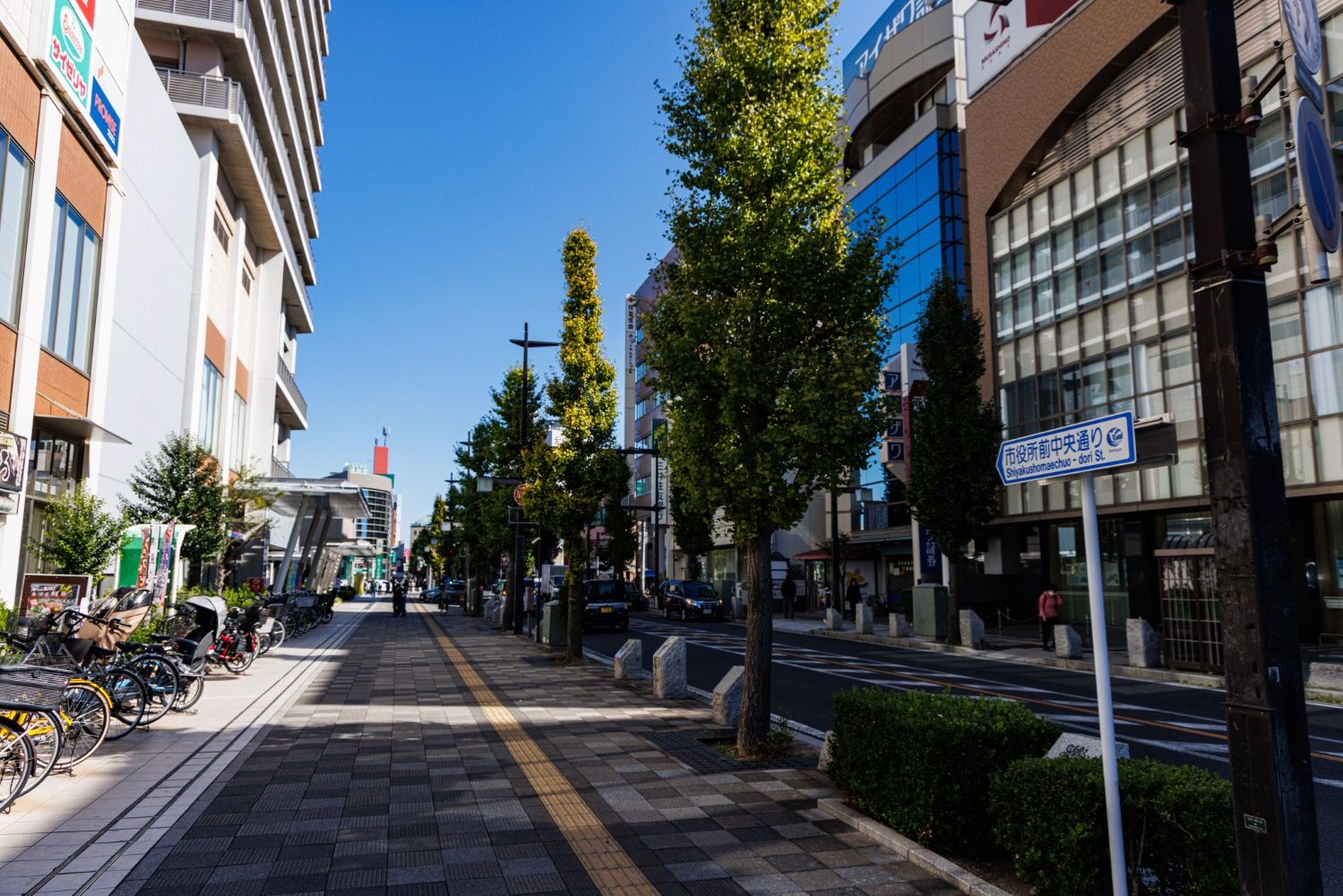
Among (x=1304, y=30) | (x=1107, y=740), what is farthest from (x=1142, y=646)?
(x=1304, y=30)

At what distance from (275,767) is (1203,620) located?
53.1 ft

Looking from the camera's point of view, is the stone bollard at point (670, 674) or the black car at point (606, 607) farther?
the black car at point (606, 607)

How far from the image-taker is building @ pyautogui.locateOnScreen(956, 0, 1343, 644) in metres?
21.0

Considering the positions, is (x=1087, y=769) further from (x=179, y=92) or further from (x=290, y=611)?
(x=179, y=92)

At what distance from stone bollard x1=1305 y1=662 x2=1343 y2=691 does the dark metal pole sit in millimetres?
13286

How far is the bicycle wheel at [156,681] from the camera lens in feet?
32.5

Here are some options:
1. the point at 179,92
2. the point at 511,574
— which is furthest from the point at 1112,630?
the point at 179,92

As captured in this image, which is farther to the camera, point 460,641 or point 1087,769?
point 460,641

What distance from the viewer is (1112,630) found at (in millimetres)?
27891

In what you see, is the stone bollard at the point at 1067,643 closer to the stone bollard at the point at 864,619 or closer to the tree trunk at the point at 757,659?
the stone bollard at the point at 864,619

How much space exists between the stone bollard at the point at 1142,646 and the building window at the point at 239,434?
31.4 metres

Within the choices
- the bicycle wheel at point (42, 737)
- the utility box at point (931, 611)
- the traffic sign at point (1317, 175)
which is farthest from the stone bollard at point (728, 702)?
the utility box at point (931, 611)

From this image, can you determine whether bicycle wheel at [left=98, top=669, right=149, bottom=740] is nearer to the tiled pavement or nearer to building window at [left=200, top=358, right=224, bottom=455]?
the tiled pavement

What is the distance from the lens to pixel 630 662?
1523 centimetres
